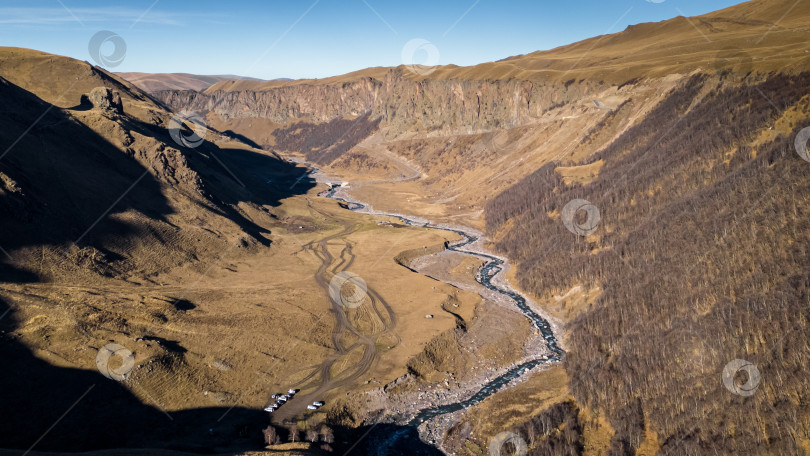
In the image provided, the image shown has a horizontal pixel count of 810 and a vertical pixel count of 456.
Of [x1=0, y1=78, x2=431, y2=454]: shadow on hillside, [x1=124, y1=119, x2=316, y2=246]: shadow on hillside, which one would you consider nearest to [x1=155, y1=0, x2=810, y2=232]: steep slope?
[x1=124, y1=119, x2=316, y2=246]: shadow on hillside

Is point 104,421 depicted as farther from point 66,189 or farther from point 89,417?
point 66,189

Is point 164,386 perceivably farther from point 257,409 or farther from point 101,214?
point 101,214

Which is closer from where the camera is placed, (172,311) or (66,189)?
(172,311)

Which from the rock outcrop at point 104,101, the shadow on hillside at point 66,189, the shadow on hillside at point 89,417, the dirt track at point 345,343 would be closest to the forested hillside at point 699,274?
the dirt track at point 345,343

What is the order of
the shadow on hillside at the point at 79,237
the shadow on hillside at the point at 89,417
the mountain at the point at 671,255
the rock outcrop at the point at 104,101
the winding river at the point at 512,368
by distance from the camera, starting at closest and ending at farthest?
the shadow on hillside at the point at 89,417
the shadow on hillside at the point at 79,237
the mountain at the point at 671,255
the winding river at the point at 512,368
the rock outcrop at the point at 104,101

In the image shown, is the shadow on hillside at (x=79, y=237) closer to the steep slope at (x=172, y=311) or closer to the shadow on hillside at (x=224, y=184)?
the steep slope at (x=172, y=311)

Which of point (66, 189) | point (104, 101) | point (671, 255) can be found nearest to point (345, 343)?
point (671, 255)

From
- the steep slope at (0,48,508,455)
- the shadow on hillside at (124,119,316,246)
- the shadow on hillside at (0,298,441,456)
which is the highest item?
the shadow on hillside at (124,119,316,246)

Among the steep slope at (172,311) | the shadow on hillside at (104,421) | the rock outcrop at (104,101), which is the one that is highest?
the rock outcrop at (104,101)

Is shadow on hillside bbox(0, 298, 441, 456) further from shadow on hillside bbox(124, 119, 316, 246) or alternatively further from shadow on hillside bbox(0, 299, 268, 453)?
shadow on hillside bbox(124, 119, 316, 246)

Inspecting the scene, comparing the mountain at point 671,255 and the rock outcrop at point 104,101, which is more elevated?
the rock outcrop at point 104,101

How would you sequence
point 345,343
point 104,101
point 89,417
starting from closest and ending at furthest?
point 89,417, point 345,343, point 104,101
